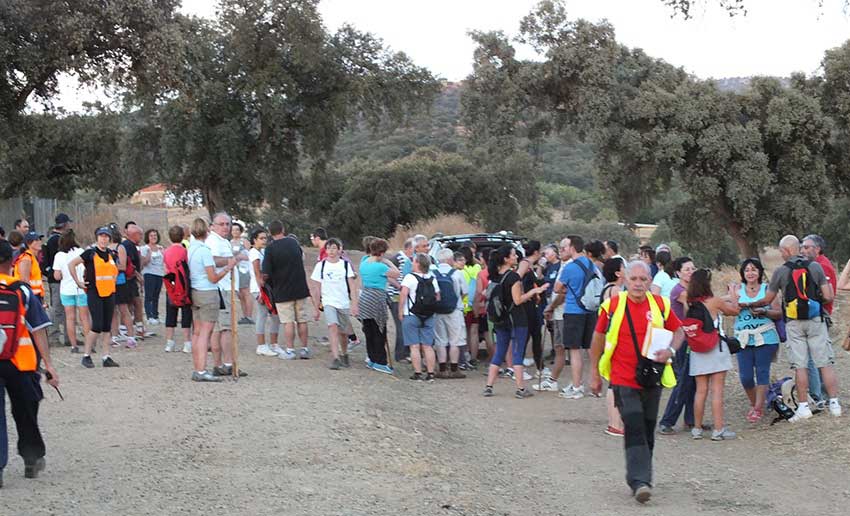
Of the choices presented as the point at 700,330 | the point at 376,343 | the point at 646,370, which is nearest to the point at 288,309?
the point at 376,343

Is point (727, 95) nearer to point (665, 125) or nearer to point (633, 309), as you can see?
point (665, 125)

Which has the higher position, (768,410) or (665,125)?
(665,125)

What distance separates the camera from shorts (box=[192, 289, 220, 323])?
1217cm

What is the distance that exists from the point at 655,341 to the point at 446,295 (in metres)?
6.54

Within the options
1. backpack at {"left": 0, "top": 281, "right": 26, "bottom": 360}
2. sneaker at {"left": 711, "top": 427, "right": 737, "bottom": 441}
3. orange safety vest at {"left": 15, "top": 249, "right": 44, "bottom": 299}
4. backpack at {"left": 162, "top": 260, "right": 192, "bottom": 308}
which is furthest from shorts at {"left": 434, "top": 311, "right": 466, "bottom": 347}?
backpack at {"left": 0, "top": 281, "right": 26, "bottom": 360}

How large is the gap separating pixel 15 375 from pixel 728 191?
22.9 metres

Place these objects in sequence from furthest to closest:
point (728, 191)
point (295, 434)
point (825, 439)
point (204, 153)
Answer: point (204, 153)
point (728, 191)
point (825, 439)
point (295, 434)

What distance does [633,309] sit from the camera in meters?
8.34

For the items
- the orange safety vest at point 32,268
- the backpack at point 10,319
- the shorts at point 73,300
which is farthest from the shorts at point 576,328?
the backpack at point 10,319

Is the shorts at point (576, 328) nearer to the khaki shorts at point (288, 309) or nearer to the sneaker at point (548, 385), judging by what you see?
the sneaker at point (548, 385)

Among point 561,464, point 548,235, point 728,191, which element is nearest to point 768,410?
point 561,464

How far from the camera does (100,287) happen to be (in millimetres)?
13094

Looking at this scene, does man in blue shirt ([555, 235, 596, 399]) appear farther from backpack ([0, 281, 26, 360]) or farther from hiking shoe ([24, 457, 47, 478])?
backpack ([0, 281, 26, 360])

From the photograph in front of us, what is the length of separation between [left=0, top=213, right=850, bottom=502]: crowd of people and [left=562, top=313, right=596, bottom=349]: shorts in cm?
2
